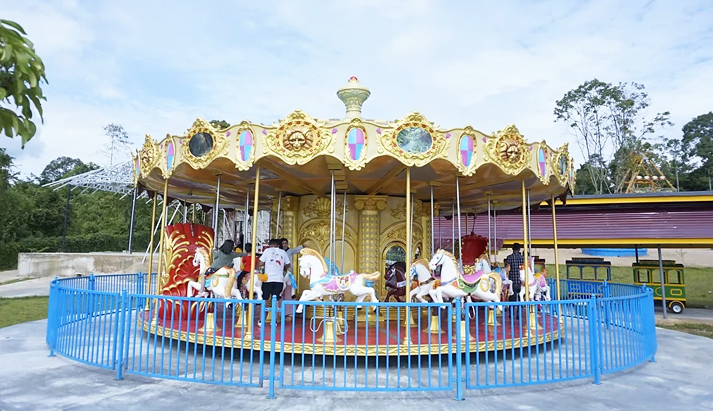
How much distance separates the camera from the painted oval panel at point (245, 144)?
626cm

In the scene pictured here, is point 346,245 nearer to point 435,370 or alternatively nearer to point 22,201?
point 435,370

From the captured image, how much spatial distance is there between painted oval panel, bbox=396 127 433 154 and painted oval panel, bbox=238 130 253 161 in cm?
203

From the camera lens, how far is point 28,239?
3206cm

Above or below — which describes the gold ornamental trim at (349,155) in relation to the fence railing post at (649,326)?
above

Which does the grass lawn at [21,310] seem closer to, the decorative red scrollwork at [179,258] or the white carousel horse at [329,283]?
the decorative red scrollwork at [179,258]

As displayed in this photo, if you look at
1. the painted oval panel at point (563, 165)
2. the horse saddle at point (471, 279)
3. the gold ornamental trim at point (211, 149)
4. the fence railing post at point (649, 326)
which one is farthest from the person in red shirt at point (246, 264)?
the fence railing post at point (649, 326)

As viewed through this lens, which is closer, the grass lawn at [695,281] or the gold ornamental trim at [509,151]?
the gold ornamental trim at [509,151]

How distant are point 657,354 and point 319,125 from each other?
20.7 ft

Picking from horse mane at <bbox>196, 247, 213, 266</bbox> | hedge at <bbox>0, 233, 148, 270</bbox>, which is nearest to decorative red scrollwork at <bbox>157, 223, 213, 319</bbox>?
horse mane at <bbox>196, 247, 213, 266</bbox>

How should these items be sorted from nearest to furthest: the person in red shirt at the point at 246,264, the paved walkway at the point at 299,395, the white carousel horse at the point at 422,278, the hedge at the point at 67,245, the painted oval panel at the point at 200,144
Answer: the paved walkway at the point at 299,395 → the painted oval panel at the point at 200,144 → the white carousel horse at the point at 422,278 → the person in red shirt at the point at 246,264 → the hedge at the point at 67,245

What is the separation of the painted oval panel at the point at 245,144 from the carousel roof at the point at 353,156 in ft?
0.05

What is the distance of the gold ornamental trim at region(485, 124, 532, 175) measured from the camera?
6496 millimetres

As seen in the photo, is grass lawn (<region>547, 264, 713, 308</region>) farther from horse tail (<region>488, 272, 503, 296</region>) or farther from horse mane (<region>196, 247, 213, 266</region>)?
horse mane (<region>196, 247, 213, 266</region>)

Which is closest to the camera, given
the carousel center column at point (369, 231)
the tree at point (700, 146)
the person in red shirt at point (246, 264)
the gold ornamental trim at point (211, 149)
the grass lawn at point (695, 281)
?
the gold ornamental trim at point (211, 149)
